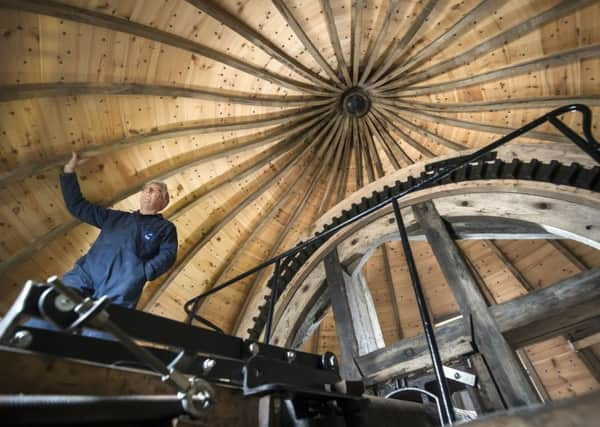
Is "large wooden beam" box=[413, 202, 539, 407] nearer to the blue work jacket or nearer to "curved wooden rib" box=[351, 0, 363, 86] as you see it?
the blue work jacket

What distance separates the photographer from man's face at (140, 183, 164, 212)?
2969 mm

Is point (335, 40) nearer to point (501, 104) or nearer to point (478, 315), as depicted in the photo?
point (501, 104)

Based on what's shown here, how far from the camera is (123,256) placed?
2461 mm

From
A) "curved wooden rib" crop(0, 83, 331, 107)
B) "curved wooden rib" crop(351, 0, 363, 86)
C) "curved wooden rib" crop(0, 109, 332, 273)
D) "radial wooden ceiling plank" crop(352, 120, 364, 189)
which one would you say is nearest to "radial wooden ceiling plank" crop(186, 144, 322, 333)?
"curved wooden rib" crop(0, 109, 332, 273)

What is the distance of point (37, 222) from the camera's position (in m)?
4.35

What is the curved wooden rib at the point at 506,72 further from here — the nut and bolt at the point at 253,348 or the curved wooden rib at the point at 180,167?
the nut and bolt at the point at 253,348

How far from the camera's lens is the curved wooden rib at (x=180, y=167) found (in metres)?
4.29

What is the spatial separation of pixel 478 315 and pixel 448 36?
4175 millimetres

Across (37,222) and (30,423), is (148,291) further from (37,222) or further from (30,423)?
(30,423)

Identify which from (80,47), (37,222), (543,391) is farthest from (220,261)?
(543,391)

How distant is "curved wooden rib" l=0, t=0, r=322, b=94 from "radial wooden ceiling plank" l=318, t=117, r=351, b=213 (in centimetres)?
213

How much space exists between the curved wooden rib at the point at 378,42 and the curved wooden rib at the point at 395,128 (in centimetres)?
76

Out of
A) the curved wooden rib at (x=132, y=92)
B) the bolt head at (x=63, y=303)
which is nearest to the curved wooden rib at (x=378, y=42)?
the curved wooden rib at (x=132, y=92)

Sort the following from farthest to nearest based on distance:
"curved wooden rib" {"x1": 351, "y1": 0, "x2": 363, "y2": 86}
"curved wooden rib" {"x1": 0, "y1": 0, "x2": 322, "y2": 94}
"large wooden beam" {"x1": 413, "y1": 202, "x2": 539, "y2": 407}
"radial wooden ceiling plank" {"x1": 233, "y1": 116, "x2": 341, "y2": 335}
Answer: "radial wooden ceiling plank" {"x1": 233, "y1": 116, "x2": 341, "y2": 335}, "curved wooden rib" {"x1": 351, "y1": 0, "x2": 363, "y2": 86}, "curved wooden rib" {"x1": 0, "y1": 0, "x2": 322, "y2": 94}, "large wooden beam" {"x1": 413, "y1": 202, "x2": 539, "y2": 407}
